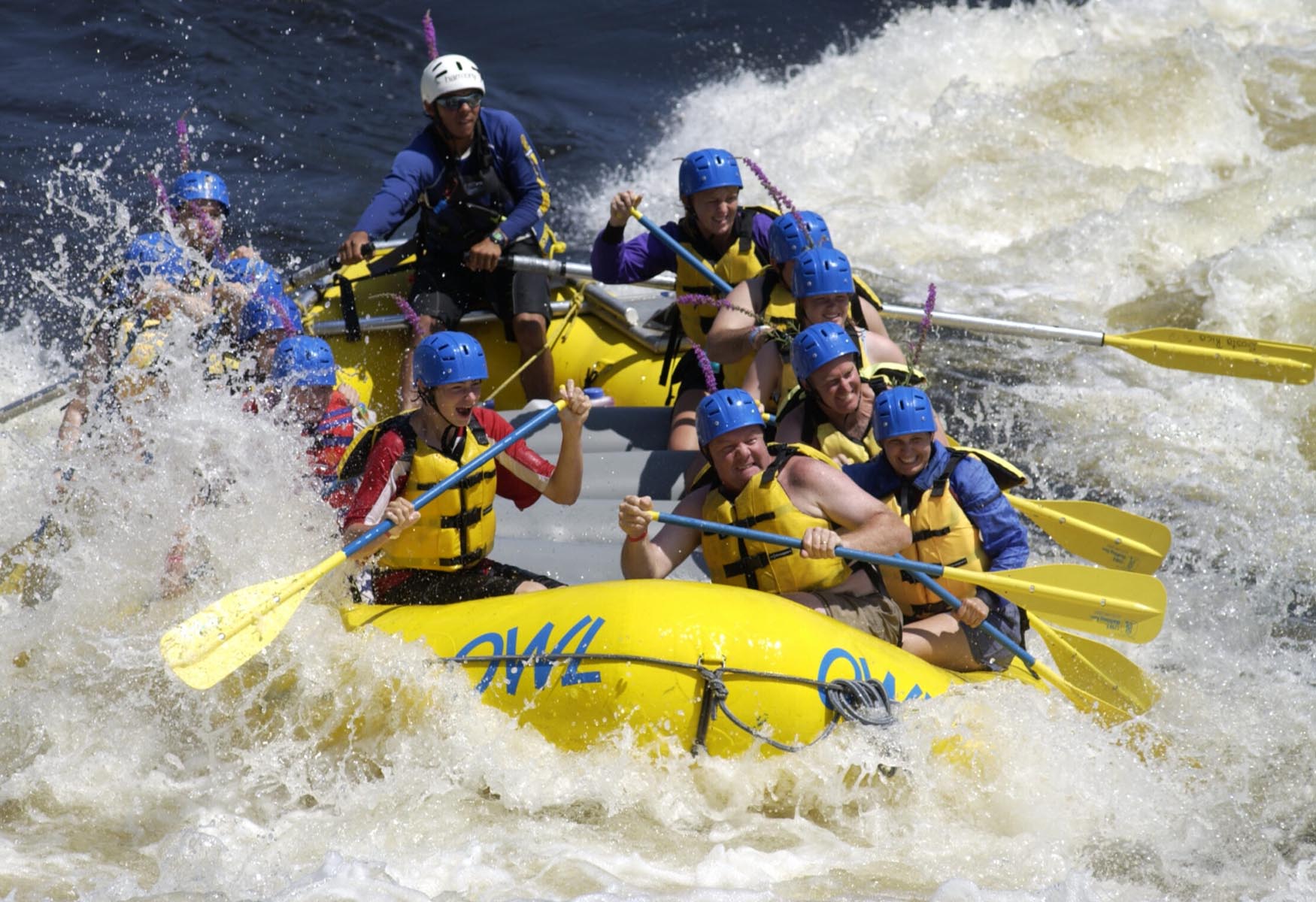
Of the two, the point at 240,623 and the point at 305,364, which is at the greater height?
the point at 305,364

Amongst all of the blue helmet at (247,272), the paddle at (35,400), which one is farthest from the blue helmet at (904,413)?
the paddle at (35,400)

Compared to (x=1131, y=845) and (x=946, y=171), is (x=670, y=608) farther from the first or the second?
(x=946, y=171)

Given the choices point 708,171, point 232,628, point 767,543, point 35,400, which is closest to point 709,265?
point 708,171

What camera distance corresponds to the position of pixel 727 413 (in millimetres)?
4496

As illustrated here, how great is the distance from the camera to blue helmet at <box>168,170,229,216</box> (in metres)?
6.26

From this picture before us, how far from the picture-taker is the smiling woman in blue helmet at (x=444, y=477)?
453cm

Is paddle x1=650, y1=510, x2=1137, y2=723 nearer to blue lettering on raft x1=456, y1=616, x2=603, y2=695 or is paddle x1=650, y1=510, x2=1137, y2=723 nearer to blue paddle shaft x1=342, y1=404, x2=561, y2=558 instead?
blue lettering on raft x1=456, y1=616, x2=603, y2=695

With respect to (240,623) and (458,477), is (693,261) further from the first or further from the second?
(240,623)

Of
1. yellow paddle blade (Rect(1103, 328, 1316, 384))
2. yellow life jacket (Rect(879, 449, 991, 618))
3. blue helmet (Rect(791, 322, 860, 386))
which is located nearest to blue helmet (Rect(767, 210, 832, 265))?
blue helmet (Rect(791, 322, 860, 386))

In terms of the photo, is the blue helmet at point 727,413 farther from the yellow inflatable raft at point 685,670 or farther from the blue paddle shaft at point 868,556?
the yellow inflatable raft at point 685,670

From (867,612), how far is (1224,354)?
2966 millimetres

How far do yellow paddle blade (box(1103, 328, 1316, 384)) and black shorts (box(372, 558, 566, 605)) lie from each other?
3356 millimetres

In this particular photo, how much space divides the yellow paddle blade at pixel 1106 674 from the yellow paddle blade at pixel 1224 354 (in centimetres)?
223

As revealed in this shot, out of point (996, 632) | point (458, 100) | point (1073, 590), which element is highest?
point (458, 100)
